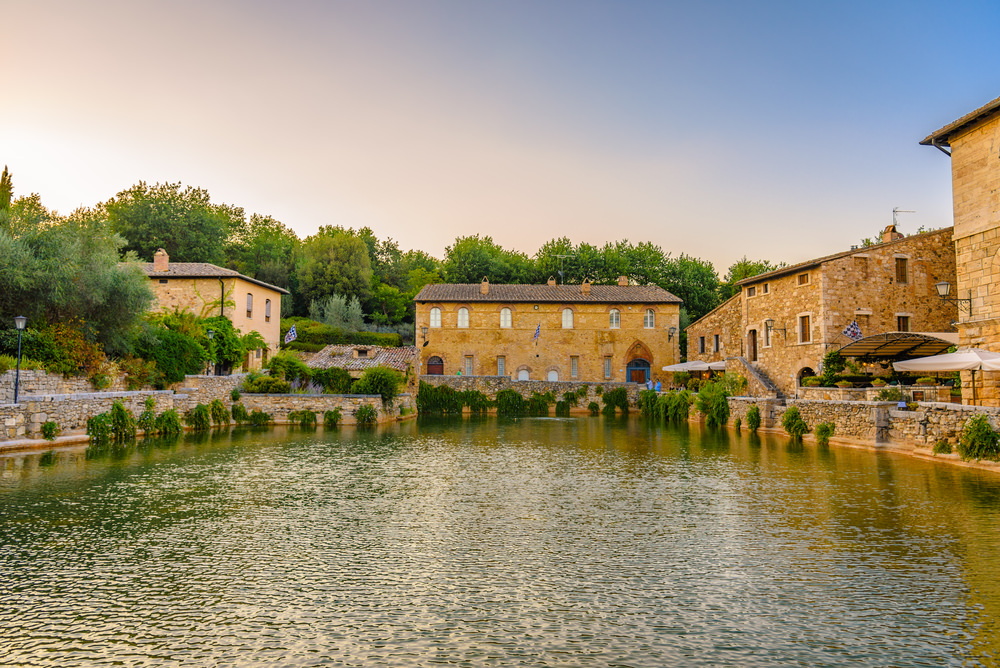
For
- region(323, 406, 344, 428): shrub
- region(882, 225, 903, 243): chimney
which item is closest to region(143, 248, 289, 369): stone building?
region(323, 406, 344, 428): shrub

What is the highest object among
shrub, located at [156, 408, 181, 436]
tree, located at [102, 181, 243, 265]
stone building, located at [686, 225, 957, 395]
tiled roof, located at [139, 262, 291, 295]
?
tree, located at [102, 181, 243, 265]

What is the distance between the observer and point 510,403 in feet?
120

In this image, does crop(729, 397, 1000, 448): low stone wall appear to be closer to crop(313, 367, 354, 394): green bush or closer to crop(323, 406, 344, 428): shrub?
crop(323, 406, 344, 428): shrub

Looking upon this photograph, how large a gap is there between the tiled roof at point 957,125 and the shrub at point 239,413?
25.3m

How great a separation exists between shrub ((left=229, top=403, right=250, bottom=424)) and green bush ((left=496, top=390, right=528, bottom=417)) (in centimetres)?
1427

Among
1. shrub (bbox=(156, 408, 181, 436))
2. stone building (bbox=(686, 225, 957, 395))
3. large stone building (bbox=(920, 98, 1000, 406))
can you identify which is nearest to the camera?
large stone building (bbox=(920, 98, 1000, 406))

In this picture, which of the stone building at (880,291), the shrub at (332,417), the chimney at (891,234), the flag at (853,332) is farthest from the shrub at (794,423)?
the shrub at (332,417)

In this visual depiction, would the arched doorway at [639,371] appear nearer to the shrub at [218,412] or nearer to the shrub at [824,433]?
the shrub at [824,433]

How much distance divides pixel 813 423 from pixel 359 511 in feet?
52.6

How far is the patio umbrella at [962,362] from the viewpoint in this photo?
15617 millimetres

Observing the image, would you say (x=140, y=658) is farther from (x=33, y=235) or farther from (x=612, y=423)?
(x=612, y=423)

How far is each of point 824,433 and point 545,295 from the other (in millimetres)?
26271

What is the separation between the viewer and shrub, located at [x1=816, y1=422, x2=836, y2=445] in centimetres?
1903

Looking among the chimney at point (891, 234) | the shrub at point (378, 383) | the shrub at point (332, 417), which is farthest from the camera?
the chimney at point (891, 234)
